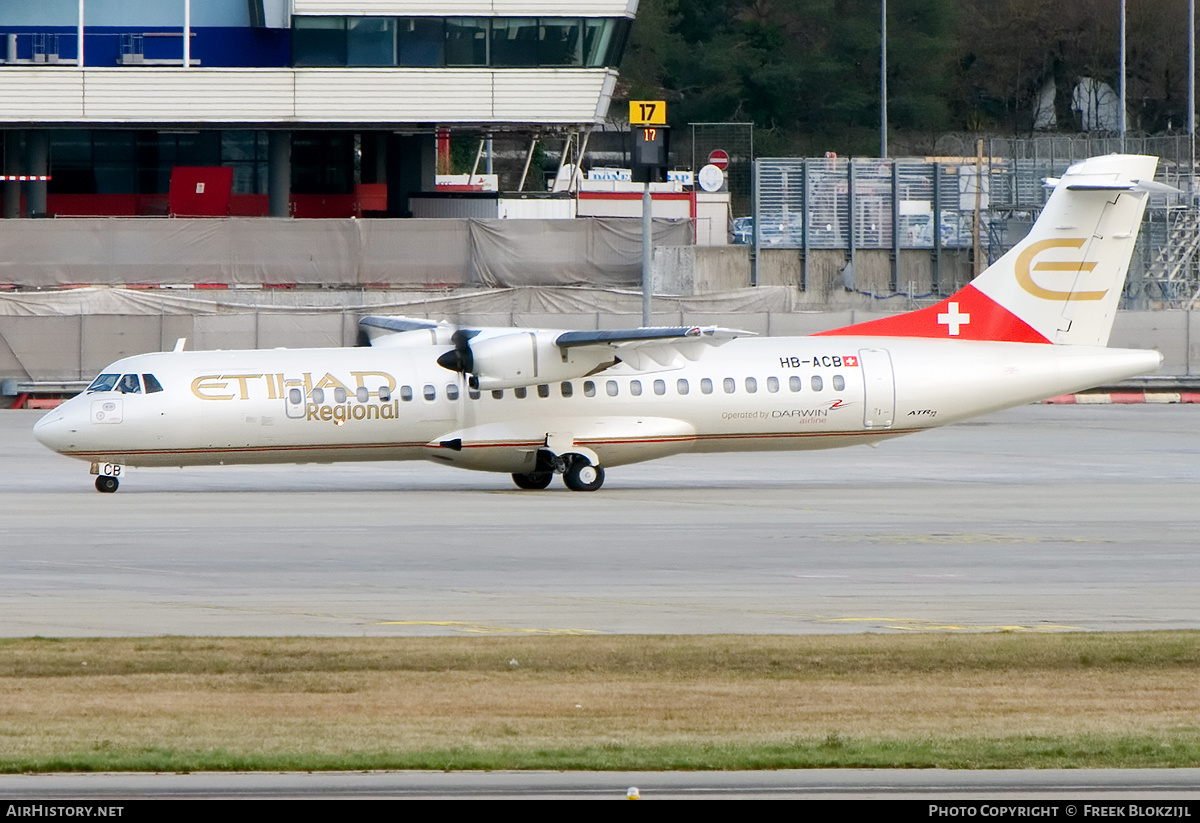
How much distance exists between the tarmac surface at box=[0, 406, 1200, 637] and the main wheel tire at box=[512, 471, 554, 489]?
1.52 feet

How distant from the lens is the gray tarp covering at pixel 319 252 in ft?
172

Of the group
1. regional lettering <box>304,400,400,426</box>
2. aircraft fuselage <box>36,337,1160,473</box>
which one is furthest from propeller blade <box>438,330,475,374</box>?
regional lettering <box>304,400,400,426</box>

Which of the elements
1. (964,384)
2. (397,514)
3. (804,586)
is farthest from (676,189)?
(804,586)

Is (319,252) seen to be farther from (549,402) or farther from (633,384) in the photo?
(633,384)

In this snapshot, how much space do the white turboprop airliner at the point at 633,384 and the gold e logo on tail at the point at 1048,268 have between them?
33mm

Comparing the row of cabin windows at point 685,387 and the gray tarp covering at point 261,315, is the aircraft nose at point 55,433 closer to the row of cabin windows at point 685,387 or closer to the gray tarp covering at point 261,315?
the row of cabin windows at point 685,387

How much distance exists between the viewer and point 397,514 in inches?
898

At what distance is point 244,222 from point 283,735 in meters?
45.1

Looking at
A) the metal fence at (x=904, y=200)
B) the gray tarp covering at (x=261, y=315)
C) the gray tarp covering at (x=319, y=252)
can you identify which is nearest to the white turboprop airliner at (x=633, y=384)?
the gray tarp covering at (x=261, y=315)

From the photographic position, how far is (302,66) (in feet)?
187

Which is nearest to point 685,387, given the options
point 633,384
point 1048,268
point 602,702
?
point 633,384

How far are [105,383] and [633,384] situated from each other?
8.12m

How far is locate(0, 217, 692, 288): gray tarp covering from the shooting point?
2058 inches
